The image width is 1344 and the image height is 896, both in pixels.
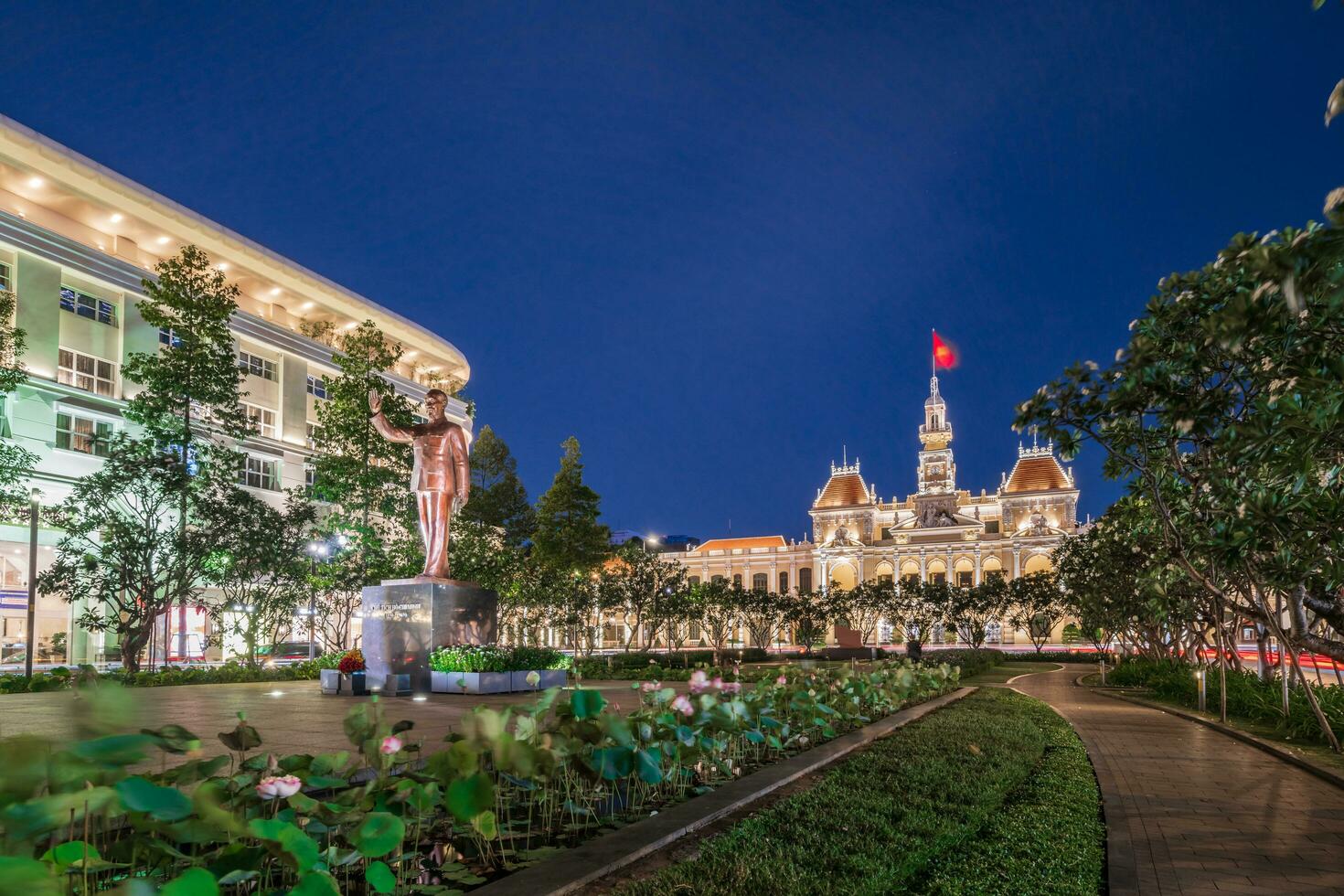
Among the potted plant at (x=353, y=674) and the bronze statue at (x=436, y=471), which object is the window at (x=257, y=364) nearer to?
the potted plant at (x=353, y=674)

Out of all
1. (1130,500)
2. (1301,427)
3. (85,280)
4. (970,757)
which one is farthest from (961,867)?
(85,280)

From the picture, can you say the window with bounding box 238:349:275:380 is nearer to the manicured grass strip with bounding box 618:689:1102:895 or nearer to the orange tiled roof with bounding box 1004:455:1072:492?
the manicured grass strip with bounding box 618:689:1102:895

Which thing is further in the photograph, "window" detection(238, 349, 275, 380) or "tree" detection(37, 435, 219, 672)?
"window" detection(238, 349, 275, 380)

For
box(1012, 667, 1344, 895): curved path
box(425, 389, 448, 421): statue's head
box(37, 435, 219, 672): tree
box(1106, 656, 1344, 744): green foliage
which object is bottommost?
box(1106, 656, 1344, 744): green foliage

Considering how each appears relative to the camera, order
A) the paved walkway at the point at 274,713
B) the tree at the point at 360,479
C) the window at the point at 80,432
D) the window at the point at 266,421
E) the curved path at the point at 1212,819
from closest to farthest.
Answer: the curved path at the point at 1212,819 < the paved walkway at the point at 274,713 < the tree at the point at 360,479 < the window at the point at 80,432 < the window at the point at 266,421

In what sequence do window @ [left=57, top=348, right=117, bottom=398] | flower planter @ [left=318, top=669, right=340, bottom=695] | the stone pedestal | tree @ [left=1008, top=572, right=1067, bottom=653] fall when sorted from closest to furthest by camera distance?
the stone pedestal
flower planter @ [left=318, top=669, right=340, bottom=695]
window @ [left=57, top=348, right=117, bottom=398]
tree @ [left=1008, top=572, right=1067, bottom=653]

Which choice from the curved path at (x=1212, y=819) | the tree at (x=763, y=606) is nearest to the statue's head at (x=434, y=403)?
the curved path at (x=1212, y=819)

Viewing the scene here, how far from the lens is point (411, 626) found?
14.7 meters

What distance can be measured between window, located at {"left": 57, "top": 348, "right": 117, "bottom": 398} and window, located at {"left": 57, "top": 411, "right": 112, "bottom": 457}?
4.54 feet

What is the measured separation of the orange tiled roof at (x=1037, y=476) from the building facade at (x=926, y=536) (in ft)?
0.33

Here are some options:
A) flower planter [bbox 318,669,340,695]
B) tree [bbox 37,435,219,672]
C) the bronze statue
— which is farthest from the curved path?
tree [bbox 37,435,219,672]

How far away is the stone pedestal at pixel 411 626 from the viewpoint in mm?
14516

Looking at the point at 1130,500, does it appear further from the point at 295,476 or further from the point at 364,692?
the point at 295,476

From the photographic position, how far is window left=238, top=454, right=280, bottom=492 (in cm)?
4084
